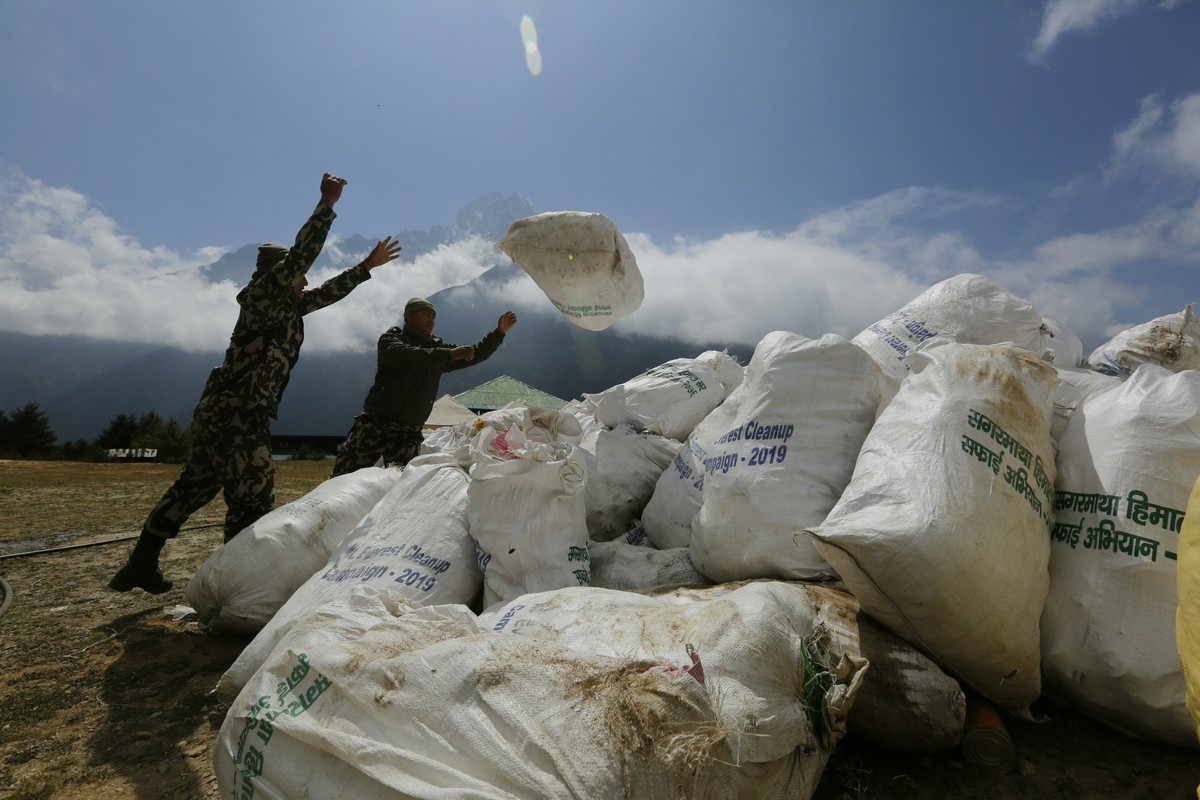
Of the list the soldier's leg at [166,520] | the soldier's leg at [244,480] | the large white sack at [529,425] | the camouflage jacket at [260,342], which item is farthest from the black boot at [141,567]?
the large white sack at [529,425]

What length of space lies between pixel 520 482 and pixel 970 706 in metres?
1.18

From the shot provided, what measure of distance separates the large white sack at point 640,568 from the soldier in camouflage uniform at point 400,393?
1.64m

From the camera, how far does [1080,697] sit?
1283 millimetres

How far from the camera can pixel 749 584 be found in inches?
47.3

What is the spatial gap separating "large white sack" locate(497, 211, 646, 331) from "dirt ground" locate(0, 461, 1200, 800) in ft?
6.44

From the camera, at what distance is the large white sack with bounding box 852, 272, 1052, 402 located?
211cm

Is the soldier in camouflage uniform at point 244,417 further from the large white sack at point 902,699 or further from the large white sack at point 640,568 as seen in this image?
the large white sack at point 902,699

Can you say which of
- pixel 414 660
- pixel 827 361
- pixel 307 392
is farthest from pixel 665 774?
pixel 307 392

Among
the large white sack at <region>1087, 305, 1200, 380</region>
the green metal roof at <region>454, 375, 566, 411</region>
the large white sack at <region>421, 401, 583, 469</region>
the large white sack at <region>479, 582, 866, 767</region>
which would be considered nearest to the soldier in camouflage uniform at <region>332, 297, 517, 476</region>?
the large white sack at <region>421, 401, 583, 469</region>

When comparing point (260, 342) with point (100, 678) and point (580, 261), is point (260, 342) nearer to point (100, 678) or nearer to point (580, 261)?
point (100, 678)

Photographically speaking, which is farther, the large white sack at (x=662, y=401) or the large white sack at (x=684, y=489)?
the large white sack at (x=662, y=401)

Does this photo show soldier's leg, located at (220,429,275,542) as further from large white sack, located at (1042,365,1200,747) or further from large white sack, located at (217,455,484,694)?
large white sack, located at (1042,365,1200,747)

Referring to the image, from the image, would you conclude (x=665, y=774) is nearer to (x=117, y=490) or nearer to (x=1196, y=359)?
(x=1196, y=359)

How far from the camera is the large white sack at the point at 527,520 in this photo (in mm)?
1642
